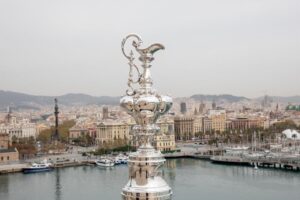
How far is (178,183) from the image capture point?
32.5 ft

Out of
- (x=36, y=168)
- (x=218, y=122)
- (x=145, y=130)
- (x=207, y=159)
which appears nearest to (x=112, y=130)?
(x=207, y=159)

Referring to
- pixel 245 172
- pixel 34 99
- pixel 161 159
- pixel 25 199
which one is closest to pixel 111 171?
pixel 245 172

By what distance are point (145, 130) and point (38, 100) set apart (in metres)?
82.8

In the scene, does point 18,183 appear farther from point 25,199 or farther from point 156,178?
point 156,178

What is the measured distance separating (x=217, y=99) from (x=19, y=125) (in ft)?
183

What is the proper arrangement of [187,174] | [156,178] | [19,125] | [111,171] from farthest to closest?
[19,125]
[111,171]
[187,174]
[156,178]

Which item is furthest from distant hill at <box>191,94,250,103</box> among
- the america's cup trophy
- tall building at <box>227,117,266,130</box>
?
the america's cup trophy

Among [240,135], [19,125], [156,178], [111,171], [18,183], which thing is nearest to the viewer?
[156,178]

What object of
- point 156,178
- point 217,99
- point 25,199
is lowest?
point 25,199

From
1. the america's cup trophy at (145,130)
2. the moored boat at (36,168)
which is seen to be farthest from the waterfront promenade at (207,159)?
the america's cup trophy at (145,130)

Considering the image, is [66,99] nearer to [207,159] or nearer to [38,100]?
[38,100]

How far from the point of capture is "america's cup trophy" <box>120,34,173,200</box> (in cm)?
59

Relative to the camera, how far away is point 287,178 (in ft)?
35.3

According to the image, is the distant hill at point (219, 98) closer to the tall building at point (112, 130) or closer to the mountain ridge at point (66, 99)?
the mountain ridge at point (66, 99)
